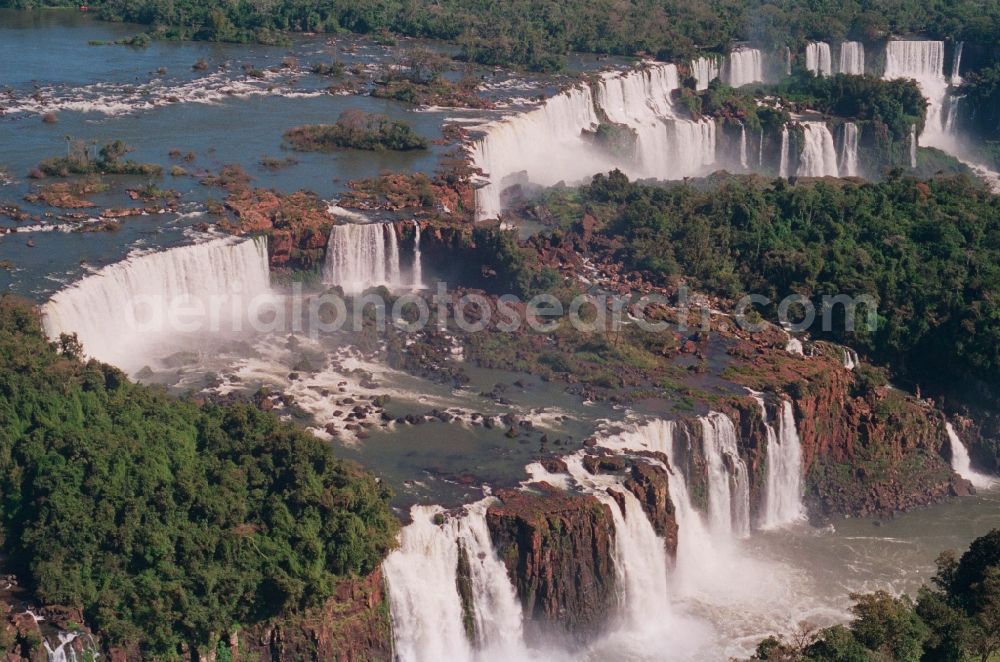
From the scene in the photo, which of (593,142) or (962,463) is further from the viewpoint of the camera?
(593,142)

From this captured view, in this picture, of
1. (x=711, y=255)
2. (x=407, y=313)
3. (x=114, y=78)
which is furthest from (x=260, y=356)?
(x=114, y=78)

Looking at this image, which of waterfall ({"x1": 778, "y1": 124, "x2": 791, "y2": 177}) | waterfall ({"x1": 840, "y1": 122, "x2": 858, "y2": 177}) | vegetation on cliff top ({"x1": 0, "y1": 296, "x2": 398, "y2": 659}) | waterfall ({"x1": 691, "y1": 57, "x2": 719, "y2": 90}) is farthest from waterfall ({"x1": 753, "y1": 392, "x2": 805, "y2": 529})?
waterfall ({"x1": 691, "y1": 57, "x2": 719, "y2": 90})

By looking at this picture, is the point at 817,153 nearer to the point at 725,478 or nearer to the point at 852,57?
the point at 852,57

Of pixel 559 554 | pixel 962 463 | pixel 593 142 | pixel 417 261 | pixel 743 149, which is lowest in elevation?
pixel 962 463

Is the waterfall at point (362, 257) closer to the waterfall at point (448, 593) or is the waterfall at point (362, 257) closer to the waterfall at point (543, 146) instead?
the waterfall at point (543, 146)

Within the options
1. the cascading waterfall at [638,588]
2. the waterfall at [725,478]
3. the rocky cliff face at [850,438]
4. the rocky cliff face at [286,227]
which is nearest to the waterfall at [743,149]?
the rocky cliff face at [850,438]

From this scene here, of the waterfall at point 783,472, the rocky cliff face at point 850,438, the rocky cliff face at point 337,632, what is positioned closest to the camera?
the rocky cliff face at point 337,632

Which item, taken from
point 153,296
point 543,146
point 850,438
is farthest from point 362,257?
point 543,146
